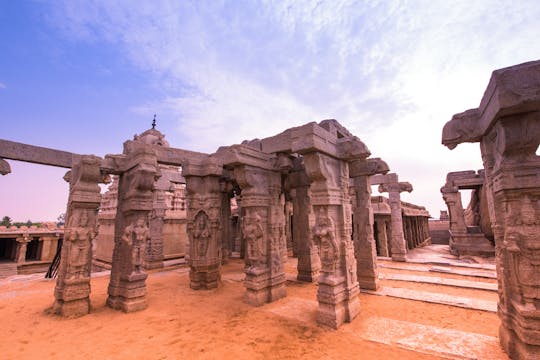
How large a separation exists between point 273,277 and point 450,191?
13895 mm

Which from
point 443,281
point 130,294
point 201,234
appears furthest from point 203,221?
point 443,281

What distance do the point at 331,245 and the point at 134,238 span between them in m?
5.58

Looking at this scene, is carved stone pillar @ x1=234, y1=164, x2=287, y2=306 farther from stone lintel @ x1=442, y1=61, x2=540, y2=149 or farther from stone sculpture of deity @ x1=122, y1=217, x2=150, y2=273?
stone lintel @ x1=442, y1=61, x2=540, y2=149

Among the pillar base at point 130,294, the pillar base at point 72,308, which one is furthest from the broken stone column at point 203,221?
the pillar base at point 72,308

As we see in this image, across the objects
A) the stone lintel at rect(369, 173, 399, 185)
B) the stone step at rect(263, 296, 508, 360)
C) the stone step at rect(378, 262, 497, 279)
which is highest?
the stone lintel at rect(369, 173, 399, 185)

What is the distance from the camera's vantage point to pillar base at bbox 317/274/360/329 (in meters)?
5.56

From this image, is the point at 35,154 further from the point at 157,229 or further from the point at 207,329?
the point at 207,329

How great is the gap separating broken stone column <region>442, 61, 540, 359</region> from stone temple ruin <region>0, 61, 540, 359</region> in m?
0.02

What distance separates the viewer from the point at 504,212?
13.5 ft

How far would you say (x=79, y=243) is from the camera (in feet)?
21.8

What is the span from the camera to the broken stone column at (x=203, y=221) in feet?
29.7

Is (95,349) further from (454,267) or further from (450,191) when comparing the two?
(450,191)

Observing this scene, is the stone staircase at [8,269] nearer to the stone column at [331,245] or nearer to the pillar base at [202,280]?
the pillar base at [202,280]

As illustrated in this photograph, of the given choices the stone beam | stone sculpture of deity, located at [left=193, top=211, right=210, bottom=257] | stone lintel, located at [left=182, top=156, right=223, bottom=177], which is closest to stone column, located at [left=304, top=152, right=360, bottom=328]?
stone lintel, located at [left=182, top=156, right=223, bottom=177]
